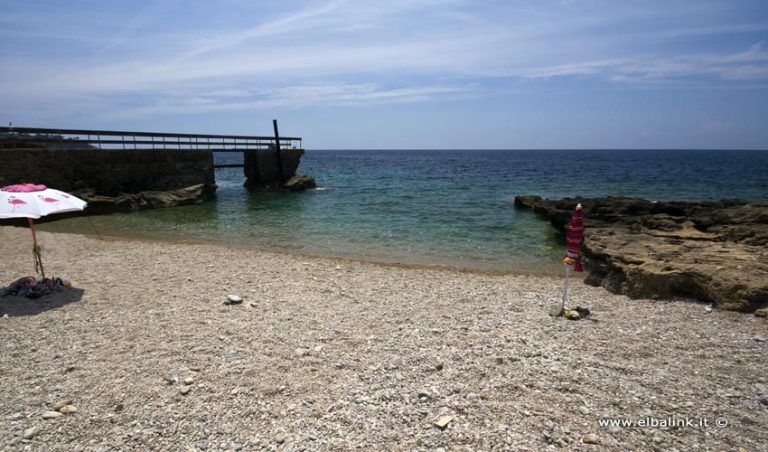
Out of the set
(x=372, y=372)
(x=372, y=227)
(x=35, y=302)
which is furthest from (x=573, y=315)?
(x=372, y=227)

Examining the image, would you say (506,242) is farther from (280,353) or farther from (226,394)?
(226,394)

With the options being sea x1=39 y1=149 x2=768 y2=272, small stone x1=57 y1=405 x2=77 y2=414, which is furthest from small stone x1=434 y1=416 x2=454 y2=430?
sea x1=39 y1=149 x2=768 y2=272

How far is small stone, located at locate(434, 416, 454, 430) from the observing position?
414cm

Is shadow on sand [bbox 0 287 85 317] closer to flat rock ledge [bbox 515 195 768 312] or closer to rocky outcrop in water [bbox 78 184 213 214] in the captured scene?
flat rock ledge [bbox 515 195 768 312]

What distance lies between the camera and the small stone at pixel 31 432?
4066 mm

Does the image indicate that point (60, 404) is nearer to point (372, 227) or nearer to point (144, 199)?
point (372, 227)

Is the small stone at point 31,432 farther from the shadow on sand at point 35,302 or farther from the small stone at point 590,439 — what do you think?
the small stone at point 590,439

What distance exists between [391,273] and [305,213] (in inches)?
558

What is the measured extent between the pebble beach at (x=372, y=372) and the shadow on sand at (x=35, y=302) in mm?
52

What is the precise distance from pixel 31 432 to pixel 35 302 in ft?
15.8

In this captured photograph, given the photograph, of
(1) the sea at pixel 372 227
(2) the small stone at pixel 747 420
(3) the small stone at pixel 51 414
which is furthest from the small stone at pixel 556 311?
(3) the small stone at pixel 51 414

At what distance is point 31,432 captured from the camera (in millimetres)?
4113

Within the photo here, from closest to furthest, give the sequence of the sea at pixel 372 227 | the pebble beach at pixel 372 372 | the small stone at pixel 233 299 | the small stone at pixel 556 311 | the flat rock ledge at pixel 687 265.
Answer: the pebble beach at pixel 372 372 < the small stone at pixel 556 311 < the flat rock ledge at pixel 687 265 < the small stone at pixel 233 299 < the sea at pixel 372 227

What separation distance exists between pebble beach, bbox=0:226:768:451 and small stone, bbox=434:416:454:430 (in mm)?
41
